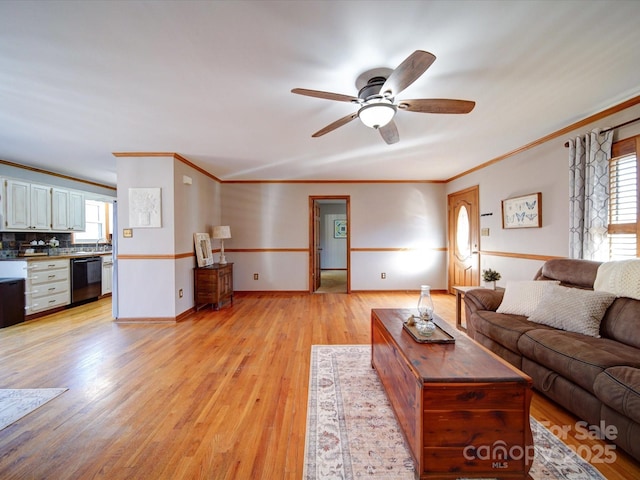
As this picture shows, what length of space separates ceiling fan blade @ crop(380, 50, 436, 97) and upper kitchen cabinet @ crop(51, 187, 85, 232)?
5.87 m

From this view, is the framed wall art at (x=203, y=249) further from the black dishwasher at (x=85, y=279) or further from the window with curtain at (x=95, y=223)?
the window with curtain at (x=95, y=223)

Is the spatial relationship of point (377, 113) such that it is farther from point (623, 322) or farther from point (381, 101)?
point (623, 322)

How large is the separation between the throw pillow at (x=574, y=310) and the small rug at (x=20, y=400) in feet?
12.9

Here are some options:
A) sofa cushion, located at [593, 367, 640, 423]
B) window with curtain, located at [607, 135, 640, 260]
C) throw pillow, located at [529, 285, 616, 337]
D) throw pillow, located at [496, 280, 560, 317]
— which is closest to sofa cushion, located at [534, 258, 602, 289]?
throw pillow, located at [496, 280, 560, 317]

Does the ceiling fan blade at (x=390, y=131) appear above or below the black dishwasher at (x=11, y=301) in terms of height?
above

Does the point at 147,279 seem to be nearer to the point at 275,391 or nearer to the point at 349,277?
the point at 275,391

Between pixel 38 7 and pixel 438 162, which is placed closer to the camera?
pixel 38 7

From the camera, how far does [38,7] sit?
1.38 meters

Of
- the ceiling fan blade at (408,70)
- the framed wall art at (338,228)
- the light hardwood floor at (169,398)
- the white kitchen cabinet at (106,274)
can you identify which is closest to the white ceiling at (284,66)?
the ceiling fan blade at (408,70)

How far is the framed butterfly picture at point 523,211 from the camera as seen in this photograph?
11.0 ft

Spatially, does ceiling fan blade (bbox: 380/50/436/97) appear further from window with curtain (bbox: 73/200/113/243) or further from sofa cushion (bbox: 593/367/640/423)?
window with curtain (bbox: 73/200/113/243)

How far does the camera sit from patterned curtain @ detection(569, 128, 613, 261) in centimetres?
255

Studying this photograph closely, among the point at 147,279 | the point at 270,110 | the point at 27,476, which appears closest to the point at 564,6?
the point at 270,110

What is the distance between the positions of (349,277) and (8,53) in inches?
204
